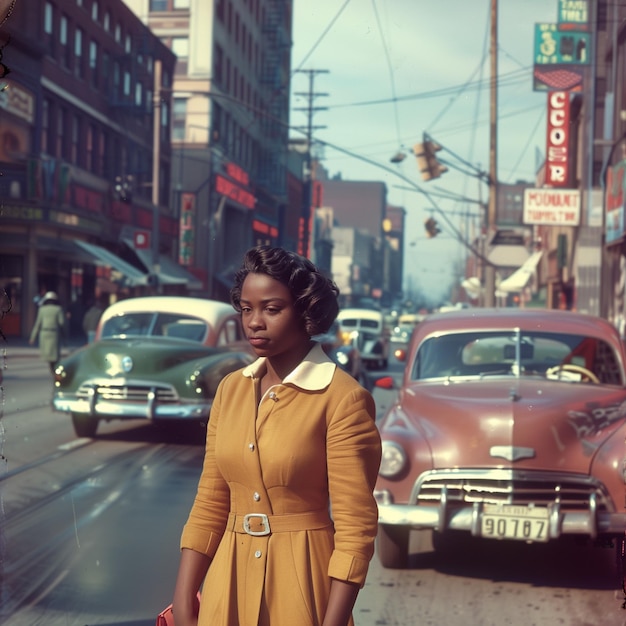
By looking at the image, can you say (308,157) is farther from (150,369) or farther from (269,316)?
(269,316)

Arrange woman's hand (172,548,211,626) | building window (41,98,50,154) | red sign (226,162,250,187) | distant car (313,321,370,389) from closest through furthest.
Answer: woman's hand (172,548,211,626), distant car (313,321,370,389), building window (41,98,50,154), red sign (226,162,250,187)

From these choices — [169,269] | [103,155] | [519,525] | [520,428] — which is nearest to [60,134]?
[103,155]

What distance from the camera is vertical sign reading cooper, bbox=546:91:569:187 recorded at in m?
28.5

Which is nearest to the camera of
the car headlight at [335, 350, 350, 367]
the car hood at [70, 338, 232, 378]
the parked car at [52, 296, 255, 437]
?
the parked car at [52, 296, 255, 437]

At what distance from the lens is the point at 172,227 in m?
44.2

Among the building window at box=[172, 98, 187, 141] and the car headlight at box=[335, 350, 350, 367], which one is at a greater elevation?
the building window at box=[172, 98, 187, 141]

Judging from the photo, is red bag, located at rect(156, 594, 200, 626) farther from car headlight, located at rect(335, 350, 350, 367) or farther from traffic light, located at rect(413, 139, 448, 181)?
car headlight, located at rect(335, 350, 350, 367)

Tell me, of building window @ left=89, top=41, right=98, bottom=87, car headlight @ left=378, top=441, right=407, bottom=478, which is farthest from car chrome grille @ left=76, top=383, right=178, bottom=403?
building window @ left=89, top=41, right=98, bottom=87

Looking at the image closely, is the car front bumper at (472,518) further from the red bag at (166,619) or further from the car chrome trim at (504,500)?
the red bag at (166,619)

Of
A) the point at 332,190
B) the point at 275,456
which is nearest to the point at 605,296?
the point at 275,456

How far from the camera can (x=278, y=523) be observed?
2.65 meters

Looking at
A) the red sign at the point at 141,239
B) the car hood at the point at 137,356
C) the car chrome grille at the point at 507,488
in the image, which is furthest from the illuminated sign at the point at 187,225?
the car chrome grille at the point at 507,488

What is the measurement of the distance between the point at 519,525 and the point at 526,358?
170 cm

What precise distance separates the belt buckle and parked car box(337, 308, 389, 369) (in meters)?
23.1
